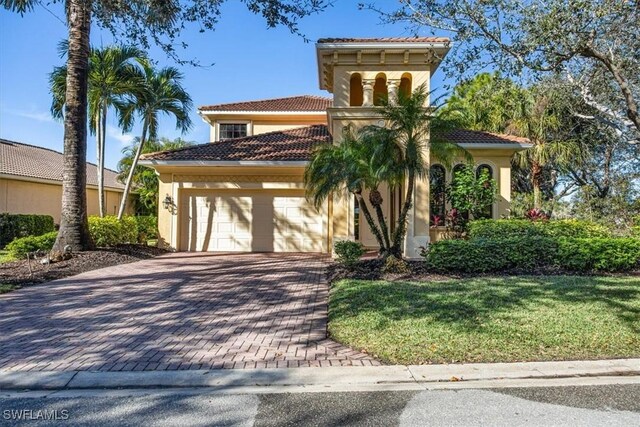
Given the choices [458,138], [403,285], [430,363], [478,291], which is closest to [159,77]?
[458,138]

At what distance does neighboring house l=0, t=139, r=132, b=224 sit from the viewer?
19.9m

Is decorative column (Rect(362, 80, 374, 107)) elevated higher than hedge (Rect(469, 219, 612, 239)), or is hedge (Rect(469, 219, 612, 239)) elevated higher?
decorative column (Rect(362, 80, 374, 107))

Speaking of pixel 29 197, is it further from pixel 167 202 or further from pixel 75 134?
pixel 75 134

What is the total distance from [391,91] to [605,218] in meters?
10.0

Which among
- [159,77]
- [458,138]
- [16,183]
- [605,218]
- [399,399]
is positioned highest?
[159,77]

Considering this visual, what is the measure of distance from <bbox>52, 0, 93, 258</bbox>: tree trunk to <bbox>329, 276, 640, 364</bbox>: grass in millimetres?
8465

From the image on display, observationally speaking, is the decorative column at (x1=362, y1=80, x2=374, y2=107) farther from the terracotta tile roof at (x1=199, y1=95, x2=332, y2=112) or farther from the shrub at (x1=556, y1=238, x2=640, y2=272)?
the terracotta tile roof at (x1=199, y1=95, x2=332, y2=112)

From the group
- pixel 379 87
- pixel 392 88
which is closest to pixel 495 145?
A: pixel 379 87

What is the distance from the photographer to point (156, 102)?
57.1 ft

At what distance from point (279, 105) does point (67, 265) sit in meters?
13.6

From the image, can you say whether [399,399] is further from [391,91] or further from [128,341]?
[391,91]

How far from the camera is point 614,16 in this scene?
7836mm

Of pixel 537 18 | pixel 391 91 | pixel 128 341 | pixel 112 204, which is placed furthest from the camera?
pixel 112 204

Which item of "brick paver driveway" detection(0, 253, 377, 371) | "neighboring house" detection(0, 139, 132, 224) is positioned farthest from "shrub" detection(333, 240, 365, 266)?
A: "neighboring house" detection(0, 139, 132, 224)
